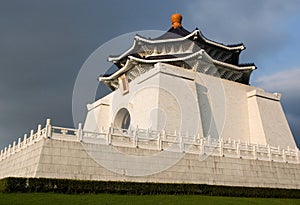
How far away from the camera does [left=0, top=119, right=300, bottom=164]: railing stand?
43.2 ft

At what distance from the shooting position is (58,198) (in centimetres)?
1009

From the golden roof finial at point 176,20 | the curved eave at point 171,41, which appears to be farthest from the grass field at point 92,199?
the golden roof finial at point 176,20

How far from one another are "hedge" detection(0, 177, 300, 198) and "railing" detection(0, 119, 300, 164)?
6.63 feet

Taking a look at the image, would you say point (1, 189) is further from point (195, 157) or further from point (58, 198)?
point (195, 157)

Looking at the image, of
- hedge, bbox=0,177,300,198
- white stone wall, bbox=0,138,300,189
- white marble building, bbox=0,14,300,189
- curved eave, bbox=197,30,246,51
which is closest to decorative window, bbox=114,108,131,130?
white marble building, bbox=0,14,300,189

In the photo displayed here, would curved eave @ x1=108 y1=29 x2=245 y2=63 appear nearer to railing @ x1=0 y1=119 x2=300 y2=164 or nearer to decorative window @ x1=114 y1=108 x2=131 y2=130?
decorative window @ x1=114 y1=108 x2=131 y2=130

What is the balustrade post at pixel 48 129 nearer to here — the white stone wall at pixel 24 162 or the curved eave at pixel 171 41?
the white stone wall at pixel 24 162

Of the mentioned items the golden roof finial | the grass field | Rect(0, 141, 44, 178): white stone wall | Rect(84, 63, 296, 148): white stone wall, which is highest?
the golden roof finial

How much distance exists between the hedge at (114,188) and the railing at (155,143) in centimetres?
202

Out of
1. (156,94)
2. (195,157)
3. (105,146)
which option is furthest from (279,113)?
(105,146)

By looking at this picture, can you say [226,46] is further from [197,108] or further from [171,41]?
[197,108]

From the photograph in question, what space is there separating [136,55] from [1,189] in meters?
15.4

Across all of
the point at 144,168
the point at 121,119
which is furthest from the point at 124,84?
the point at 144,168

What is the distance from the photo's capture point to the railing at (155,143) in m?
13.2
